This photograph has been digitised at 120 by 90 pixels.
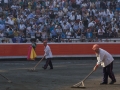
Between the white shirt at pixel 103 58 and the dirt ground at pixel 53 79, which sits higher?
the white shirt at pixel 103 58

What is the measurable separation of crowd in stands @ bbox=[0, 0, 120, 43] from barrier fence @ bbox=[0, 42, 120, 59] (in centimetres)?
68

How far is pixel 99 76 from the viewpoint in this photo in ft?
62.0

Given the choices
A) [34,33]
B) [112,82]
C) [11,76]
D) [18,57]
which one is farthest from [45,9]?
[112,82]

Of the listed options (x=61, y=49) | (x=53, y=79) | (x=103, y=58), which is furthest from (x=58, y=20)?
(x=103, y=58)

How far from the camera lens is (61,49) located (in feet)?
95.3

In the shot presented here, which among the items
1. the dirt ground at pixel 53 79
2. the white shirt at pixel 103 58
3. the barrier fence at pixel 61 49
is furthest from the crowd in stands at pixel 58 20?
the white shirt at pixel 103 58

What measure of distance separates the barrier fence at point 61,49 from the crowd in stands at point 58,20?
677 millimetres

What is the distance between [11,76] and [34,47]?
31.2 feet

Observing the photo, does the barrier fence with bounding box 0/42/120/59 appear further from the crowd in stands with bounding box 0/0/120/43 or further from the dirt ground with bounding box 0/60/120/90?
the dirt ground with bounding box 0/60/120/90

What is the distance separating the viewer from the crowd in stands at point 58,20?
29.8 metres

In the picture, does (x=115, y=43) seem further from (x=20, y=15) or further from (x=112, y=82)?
(x=112, y=82)

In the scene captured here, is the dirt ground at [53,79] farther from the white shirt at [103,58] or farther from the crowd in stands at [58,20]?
the crowd in stands at [58,20]

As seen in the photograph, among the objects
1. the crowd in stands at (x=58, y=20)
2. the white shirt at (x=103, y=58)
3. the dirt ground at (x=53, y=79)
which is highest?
the crowd in stands at (x=58, y=20)

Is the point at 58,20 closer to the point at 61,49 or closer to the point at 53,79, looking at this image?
the point at 61,49
